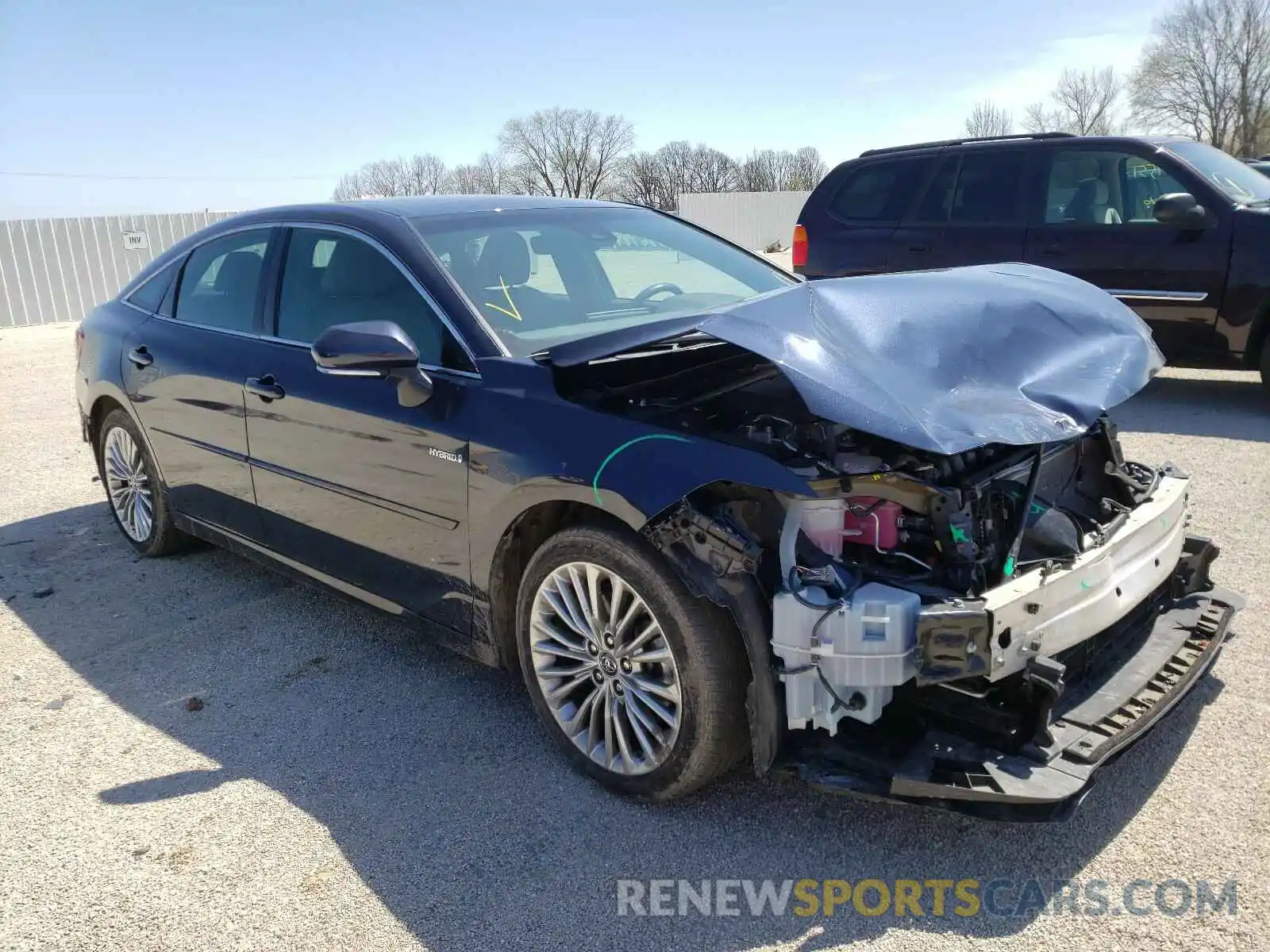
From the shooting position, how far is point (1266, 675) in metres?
3.47

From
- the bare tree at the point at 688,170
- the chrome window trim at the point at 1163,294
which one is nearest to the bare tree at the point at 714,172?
the bare tree at the point at 688,170

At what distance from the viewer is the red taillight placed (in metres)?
9.23

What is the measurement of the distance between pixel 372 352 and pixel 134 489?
294 cm

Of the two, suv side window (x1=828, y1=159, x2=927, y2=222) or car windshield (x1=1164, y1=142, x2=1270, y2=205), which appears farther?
suv side window (x1=828, y1=159, x2=927, y2=222)

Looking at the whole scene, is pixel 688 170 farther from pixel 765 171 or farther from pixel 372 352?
pixel 372 352

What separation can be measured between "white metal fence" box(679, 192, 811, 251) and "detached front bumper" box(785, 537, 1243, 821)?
32.0 meters

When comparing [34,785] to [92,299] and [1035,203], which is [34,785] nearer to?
[1035,203]

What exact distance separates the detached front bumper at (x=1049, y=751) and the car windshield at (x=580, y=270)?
1663 millimetres

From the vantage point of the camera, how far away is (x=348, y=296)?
380 cm

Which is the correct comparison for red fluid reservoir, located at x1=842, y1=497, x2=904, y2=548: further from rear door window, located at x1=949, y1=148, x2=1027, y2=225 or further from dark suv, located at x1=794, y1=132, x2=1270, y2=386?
rear door window, located at x1=949, y1=148, x2=1027, y2=225

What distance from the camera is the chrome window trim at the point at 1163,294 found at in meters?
7.29

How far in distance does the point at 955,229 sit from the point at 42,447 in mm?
7777

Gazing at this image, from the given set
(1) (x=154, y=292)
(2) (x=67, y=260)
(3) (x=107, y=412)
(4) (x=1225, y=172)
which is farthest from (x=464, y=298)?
(2) (x=67, y=260)

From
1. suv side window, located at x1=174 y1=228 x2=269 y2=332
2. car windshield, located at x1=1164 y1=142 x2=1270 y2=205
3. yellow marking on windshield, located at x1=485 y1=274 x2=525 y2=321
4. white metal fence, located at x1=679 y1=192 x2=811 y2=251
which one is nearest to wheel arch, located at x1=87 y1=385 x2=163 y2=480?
suv side window, located at x1=174 y1=228 x2=269 y2=332
